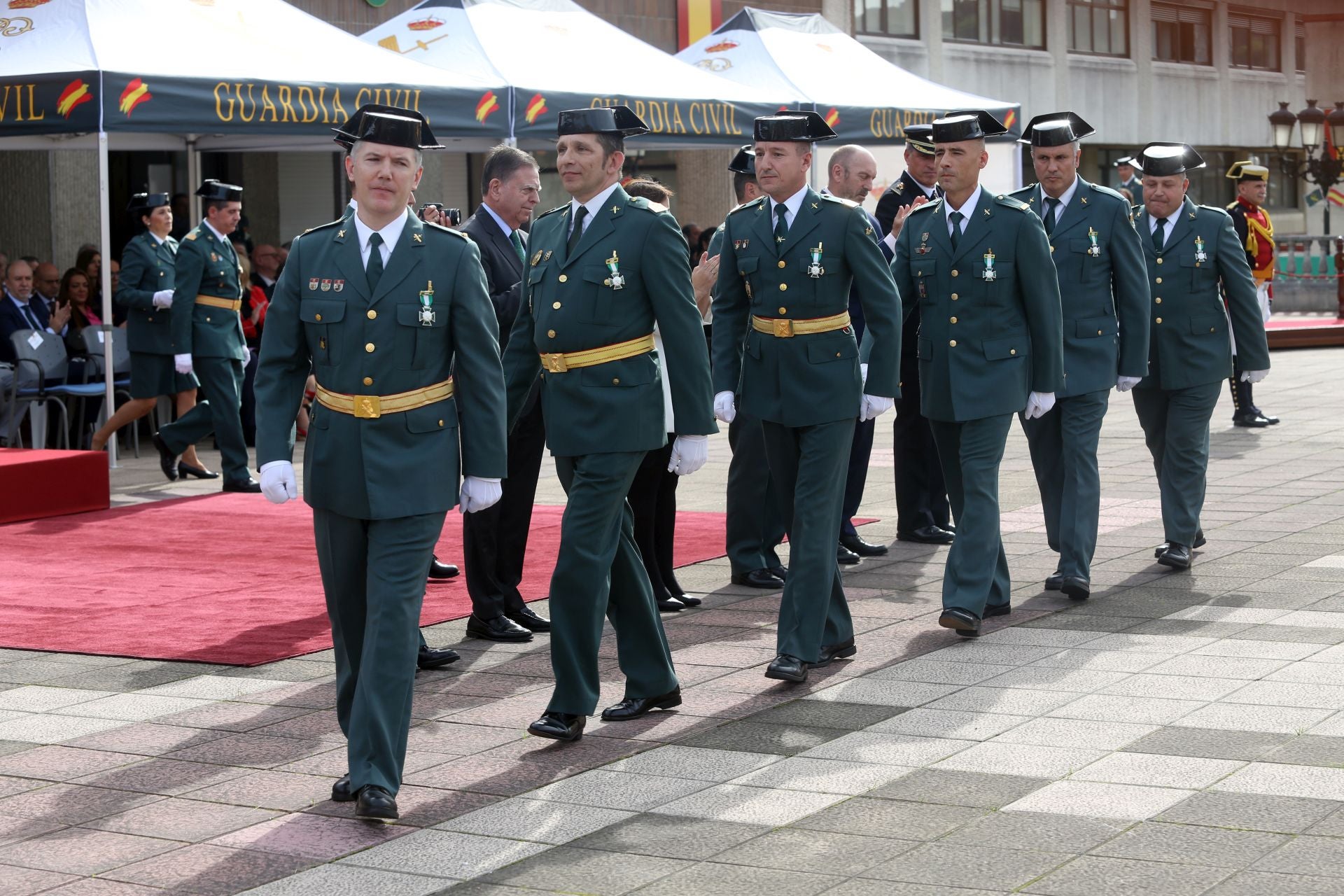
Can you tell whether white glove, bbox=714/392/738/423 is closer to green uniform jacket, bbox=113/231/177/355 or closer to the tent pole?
green uniform jacket, bbox=113/231/177/355

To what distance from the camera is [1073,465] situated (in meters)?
8.08

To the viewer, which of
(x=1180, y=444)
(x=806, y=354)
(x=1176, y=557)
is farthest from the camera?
(x=1180, y=444)

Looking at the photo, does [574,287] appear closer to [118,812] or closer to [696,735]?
[696,735]

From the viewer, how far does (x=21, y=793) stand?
17.4 feet

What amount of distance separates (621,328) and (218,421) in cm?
692

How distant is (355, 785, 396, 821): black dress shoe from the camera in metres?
4.84

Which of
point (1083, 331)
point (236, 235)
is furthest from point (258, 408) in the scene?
point (236, 235)

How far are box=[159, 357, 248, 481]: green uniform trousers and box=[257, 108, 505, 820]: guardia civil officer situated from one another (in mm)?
6994

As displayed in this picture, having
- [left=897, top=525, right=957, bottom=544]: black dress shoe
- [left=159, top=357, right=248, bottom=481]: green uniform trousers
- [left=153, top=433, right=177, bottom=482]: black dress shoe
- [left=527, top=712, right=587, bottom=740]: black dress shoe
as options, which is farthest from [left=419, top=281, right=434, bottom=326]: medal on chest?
[left=153, top=433, right=177, bottom=482]: black dress shoe

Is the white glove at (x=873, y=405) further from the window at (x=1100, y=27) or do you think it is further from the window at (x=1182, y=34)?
the window at (x=1182, y=34)

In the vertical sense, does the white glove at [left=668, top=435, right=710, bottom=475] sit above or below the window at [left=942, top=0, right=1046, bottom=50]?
below

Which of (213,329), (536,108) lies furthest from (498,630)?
(536,108)

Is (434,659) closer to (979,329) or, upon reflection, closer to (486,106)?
(979,329)

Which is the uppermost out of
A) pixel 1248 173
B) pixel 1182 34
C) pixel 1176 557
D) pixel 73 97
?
pixel 1182 34
